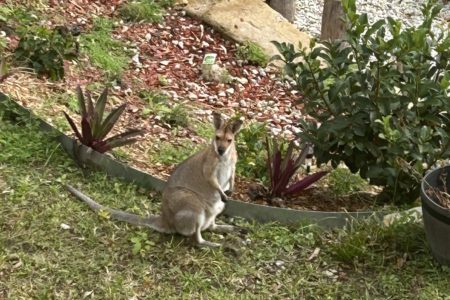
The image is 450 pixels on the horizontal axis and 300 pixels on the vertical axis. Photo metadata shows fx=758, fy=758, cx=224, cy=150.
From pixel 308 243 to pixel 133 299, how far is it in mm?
1408

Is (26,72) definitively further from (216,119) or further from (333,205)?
(333,205)

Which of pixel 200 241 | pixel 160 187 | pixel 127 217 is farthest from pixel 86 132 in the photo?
pixel 200 241

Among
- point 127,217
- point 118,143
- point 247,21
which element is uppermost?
point 247,21

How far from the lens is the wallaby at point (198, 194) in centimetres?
518

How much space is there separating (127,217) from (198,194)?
54cm

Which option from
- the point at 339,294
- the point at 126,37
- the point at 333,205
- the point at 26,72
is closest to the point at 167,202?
the point at 339,294

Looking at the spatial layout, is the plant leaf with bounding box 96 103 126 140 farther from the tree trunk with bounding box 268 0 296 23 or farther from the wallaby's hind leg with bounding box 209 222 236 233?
the tree trunk with bounding box 268 0 296 23

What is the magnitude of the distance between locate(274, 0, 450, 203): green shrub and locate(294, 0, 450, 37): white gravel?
22.5 feet

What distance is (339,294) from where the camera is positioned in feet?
16.4

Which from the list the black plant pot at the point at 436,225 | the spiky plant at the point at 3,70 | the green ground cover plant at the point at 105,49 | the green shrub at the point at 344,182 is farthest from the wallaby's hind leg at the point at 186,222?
the green ground cover plant at the point at 105,49

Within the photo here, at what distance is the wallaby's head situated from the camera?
534 cm

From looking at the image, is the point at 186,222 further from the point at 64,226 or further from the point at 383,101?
the point at 383,101

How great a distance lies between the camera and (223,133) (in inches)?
211

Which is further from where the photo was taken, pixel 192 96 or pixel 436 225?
pixel 192 96
